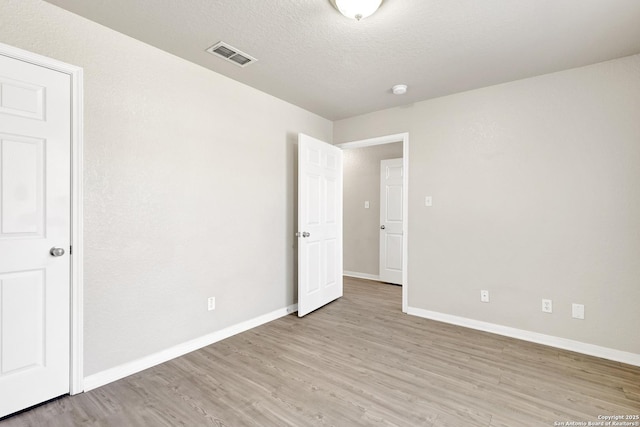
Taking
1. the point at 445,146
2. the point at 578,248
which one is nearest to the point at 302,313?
the point at 445,146

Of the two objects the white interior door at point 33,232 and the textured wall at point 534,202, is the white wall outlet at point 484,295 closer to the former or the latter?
the textured wall at point 534,202

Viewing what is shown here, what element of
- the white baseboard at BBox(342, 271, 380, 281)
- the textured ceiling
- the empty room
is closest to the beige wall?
the white baseboard at BBox(342, 271, 380, 281)

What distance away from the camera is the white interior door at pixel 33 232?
175cm

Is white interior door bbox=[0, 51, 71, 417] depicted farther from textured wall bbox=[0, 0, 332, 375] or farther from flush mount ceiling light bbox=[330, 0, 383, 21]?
flush mount ceiling light bbox=[330, 0, 383, 21]

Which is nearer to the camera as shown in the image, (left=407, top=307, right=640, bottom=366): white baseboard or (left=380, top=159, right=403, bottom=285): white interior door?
(left=407, top=307, right=640, bottom=366): white baseboard

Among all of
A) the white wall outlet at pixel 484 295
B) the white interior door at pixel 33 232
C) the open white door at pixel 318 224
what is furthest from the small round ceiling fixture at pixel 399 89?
the white interior door at pixel 33 232

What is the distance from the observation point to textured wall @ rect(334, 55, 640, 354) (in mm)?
2494

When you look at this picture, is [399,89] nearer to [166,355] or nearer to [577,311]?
[577,311]

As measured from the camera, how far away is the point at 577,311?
2658mm

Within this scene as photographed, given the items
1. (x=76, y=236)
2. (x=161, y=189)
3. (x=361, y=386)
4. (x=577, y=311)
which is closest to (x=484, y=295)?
(x=577, y=311)

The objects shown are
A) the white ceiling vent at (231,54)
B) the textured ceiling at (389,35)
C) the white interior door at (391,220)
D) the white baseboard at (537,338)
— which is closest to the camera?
the textured ceiling at (389,35)

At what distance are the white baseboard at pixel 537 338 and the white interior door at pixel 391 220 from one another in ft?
5.15

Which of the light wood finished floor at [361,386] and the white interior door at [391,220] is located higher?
the white interior door at [391,220]

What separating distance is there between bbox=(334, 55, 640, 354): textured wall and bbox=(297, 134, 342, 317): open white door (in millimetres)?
1010
